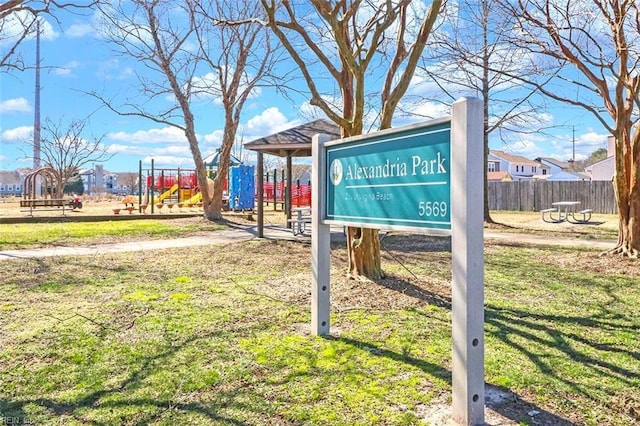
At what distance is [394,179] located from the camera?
9.69 ft

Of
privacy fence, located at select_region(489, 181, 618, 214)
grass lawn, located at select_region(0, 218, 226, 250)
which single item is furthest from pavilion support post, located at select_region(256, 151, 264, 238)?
privacy fence, located at select_region(489, 181, 618, 214)

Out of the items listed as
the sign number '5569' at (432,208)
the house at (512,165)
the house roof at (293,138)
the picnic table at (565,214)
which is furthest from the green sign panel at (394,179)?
the house at (512,165)

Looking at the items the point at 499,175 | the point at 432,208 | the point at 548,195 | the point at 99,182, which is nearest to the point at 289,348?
the point at 432,208

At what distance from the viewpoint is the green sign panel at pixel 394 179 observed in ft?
8.42

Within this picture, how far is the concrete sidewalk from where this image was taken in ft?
26.3

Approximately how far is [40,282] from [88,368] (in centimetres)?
317

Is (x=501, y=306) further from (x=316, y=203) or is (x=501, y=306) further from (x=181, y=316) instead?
(x=181, y=316)

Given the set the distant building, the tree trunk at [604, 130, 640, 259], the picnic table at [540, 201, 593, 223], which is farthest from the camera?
the distant building

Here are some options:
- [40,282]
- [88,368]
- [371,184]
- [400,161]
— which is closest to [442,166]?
[400,161]

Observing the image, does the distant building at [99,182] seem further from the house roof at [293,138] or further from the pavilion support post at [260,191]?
the pavilion support post at [260,191]

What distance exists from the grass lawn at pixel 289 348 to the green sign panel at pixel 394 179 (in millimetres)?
943

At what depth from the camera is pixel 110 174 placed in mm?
78500

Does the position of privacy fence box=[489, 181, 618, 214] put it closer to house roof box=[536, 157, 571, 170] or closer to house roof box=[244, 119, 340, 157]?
house roof box=[244, 119, 340, 157]

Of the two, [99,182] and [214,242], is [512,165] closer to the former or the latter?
[99,182]
